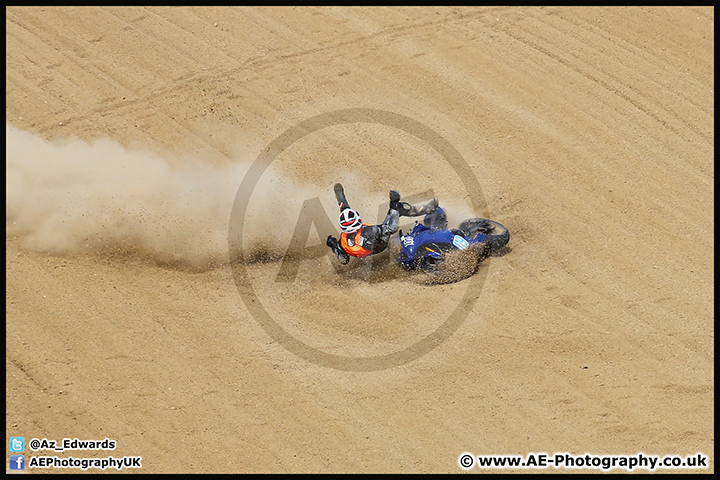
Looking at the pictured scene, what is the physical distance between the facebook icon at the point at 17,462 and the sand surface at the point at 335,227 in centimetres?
57

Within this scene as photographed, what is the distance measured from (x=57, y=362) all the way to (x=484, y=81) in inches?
558

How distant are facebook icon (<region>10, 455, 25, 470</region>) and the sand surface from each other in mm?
569

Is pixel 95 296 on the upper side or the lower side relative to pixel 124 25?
lower

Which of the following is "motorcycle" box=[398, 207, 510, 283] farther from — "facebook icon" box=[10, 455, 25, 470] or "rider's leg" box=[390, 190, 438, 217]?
"facebook icon" box=[10, 455, 25, 470]

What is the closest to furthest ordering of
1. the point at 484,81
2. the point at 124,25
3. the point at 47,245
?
the point at 47,245 < the point at 484,81 < the point at 124,25

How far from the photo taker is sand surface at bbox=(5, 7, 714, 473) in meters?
12.4

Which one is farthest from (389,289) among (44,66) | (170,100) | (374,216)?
(44,66)

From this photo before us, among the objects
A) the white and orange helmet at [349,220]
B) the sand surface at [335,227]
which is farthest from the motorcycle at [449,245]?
the white and orange helmet at [349,220]

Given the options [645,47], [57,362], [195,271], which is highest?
[645,47]

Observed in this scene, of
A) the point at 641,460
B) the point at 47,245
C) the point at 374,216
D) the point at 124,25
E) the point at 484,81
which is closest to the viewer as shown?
the point at 641,460

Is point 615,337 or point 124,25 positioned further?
point 124,25

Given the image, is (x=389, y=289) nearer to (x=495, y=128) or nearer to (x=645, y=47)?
(x=495, y=128)

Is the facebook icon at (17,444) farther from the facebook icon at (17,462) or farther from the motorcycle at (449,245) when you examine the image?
the motorcycle at (449,245)

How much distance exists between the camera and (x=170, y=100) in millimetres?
19953
